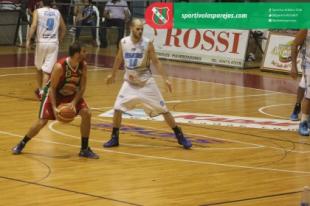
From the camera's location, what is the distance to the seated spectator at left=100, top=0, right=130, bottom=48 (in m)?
28.6

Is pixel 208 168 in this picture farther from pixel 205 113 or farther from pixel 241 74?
pixel 241 74

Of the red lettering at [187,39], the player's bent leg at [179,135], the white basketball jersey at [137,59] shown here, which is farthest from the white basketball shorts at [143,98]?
the red lettering at [187,39]

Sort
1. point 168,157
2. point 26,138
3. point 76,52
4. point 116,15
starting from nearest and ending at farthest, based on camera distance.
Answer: point 76,52 < point 26,138 < point 168,157 < point 116,15

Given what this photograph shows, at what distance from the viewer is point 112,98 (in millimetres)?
18266

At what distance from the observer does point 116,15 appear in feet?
94.2

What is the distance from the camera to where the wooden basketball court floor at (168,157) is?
33.5 feet

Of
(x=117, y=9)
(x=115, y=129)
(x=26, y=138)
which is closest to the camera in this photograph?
(x=26, y=138)

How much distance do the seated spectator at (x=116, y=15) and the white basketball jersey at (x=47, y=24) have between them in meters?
10.5

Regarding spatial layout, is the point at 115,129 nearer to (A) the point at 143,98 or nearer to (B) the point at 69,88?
(A) the point at 143,98

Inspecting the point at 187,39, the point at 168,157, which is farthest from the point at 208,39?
the point at 168,157

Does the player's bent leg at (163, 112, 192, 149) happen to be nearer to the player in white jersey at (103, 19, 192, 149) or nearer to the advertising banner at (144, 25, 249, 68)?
the player in white jersey at (103, 19, 192, 149)

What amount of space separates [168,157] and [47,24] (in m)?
6.28

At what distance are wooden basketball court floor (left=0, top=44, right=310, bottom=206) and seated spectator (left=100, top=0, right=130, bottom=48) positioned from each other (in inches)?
353

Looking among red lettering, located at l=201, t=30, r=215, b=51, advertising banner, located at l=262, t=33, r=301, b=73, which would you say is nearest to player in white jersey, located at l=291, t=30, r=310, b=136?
advertising banner, located at l=262, t=33, r=301, b=73
